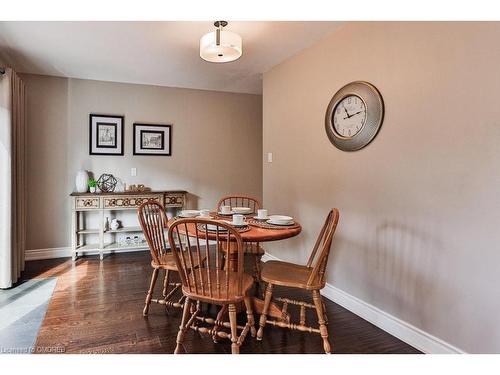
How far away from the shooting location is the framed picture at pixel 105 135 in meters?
4.05

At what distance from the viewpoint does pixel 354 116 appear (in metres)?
2.42

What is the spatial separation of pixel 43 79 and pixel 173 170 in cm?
193

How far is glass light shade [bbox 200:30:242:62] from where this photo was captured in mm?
2184

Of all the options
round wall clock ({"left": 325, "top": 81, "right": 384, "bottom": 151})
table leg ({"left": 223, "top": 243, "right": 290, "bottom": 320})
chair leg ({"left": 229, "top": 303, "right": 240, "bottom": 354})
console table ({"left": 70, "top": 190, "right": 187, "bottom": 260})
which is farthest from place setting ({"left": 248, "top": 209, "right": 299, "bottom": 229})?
console table ({"left": 70, "top": 190, "right": 187, "bottom": 260})

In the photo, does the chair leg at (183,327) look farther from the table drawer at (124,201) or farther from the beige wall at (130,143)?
the beige wall at (130,143)

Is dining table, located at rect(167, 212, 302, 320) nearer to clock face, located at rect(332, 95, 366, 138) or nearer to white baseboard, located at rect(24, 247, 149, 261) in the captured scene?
clock face, located at rect(332, 95, 366, 138)

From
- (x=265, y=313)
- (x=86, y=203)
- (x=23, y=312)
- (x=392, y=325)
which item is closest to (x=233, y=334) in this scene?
(x=265, y=313)

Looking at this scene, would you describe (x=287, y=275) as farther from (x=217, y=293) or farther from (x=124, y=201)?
(x=124, y=201)

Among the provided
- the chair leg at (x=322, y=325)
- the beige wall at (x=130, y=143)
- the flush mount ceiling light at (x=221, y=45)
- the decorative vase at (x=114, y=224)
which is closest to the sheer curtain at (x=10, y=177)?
the beige wall at (x=130, y=143)

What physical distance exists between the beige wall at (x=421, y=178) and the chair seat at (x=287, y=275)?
23.8 inches

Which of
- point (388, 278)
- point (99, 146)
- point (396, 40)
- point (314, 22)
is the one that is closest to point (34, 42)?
point (99, 146)

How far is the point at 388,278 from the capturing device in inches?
85.4
